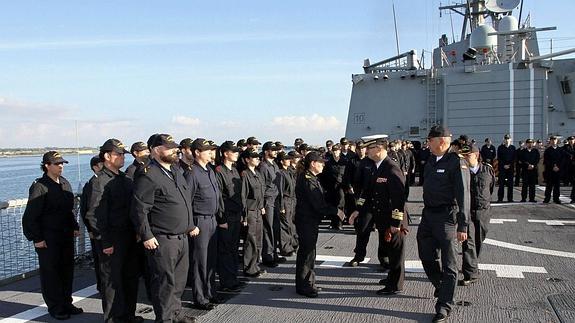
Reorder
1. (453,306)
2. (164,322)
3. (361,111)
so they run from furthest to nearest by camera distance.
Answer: (361,111) < (453,306) < (164,322)

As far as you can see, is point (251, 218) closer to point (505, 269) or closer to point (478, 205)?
point (478, 205)

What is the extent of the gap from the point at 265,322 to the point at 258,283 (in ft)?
5.01

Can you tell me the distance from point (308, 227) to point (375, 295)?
112cm

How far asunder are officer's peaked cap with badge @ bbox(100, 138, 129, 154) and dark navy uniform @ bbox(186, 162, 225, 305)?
2.60 feet

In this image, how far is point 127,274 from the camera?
4828 mm

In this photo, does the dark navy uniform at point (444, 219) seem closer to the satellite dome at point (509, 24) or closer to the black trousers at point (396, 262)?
the black trousers at point (396, 262)

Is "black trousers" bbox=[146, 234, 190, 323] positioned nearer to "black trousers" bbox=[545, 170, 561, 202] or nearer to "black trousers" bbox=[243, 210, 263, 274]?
"black trousers" bbox=[243, 210, 263, 274]

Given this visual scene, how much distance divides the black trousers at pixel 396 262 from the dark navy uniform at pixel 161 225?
2.52m

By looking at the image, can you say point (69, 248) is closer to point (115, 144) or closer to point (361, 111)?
point (115, 144)

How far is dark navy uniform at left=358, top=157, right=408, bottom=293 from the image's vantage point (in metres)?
5.59

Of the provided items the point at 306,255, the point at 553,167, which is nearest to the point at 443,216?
the point at 306,255

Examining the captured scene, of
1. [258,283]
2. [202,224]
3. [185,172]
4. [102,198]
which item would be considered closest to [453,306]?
[258,283]

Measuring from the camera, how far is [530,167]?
13164 millimetres

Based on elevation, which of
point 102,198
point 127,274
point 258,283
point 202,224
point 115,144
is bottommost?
point 258,283
